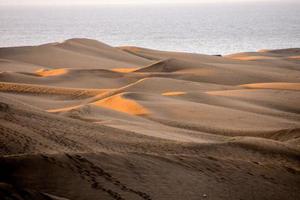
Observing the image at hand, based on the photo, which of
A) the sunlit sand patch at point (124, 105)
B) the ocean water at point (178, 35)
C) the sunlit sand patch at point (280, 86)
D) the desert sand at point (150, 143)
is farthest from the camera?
the ocean water at point (178, 35)

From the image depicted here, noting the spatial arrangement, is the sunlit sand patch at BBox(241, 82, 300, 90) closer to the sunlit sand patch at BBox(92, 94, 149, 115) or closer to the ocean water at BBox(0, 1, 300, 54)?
the sunlit sand patch at BBox(92, 94, 149, 115)

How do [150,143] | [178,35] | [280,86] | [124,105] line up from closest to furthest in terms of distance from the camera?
[150,143]
[124,105]
[280,86]
[178,35]

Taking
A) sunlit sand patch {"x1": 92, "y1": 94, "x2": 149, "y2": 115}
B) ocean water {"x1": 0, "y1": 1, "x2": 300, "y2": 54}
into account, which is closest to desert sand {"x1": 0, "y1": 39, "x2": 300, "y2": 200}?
sunlit sand patch {"x1": 92, "y1": 94, "x2": 149, "y2": 115}

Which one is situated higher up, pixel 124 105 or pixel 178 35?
pixel 124 105

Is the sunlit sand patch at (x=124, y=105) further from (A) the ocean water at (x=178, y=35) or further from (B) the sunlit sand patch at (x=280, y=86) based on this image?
(A) the ocean water at (x=178, y=35)

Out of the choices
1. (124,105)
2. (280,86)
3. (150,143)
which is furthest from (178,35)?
(150,143)

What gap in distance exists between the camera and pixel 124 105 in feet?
42.9

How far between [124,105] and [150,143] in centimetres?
582

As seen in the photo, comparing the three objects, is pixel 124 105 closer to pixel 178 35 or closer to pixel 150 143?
pixel 150 143

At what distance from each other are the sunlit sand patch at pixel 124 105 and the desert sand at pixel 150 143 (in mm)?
34

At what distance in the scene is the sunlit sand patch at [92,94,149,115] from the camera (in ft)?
40.8

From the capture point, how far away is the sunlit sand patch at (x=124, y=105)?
12.4 metres

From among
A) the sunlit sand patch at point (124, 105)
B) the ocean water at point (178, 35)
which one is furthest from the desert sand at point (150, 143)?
the ocean water at point (178, 35)

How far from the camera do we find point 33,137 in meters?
5.93
